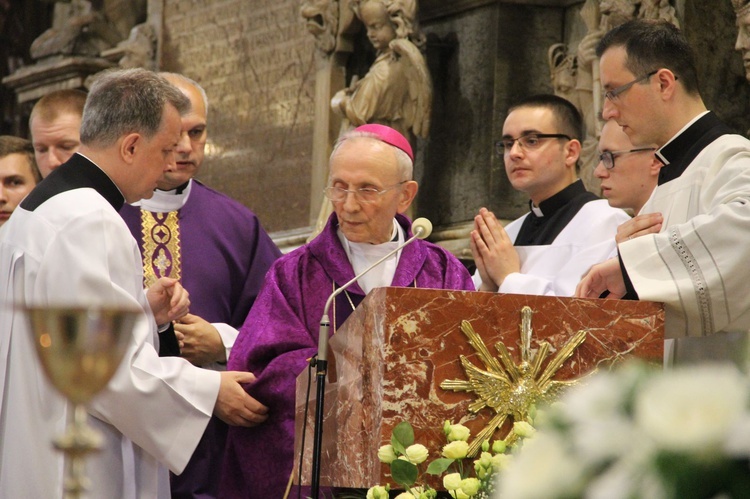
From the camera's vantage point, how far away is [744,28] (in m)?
5.79

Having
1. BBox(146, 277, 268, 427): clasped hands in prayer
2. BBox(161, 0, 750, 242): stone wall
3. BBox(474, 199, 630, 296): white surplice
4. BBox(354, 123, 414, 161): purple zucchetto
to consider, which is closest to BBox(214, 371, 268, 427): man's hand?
BBox(146, 277, 268, 427): clasped hands in prayer

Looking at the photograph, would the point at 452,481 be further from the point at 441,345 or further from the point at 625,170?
the point at 625,170

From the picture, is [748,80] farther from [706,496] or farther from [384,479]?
[706,496]

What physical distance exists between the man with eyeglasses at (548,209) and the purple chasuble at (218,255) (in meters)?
1.04

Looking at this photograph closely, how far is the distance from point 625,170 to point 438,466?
2365 mm

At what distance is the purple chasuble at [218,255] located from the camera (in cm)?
550

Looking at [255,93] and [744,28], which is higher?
[255,93]

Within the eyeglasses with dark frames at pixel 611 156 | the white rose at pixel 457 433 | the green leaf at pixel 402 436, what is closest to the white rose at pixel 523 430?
the white rose at pixel 457 433

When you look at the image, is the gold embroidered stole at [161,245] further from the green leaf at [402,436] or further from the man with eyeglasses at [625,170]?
the green leaf at [402,436]

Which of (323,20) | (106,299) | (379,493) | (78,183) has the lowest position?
(379,493)

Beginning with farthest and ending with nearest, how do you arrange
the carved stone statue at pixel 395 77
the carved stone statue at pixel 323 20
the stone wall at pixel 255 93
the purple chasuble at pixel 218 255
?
the stone wall at pixel 255 93
the carved stone statue at pixel 323 20
the carved stone statue at pixel 395 77
the purple chasuble at pixel 218 255

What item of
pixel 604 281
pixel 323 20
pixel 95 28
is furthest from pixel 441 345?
pixel 95 28

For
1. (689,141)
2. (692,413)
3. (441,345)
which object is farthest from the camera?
(689,141)

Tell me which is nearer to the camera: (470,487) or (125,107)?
(470,487)
